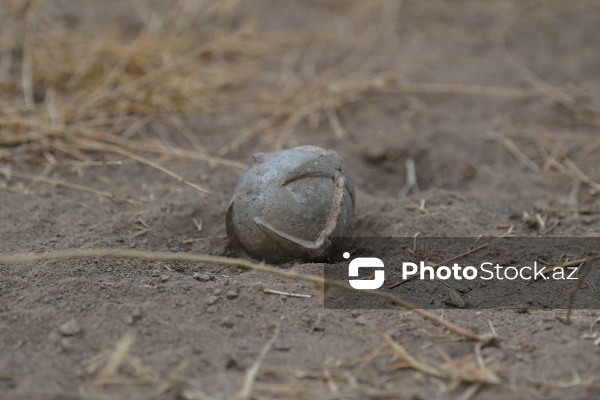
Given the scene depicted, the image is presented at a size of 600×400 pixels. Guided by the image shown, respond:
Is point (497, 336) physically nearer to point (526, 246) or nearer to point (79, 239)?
point (526, 246)

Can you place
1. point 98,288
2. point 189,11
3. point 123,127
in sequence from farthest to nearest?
point 189,11
point 123,127
point 98,288

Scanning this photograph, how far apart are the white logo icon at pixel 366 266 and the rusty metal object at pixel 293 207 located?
0.44 ft

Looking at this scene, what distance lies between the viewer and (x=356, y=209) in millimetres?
3936

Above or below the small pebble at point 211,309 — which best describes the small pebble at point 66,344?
below

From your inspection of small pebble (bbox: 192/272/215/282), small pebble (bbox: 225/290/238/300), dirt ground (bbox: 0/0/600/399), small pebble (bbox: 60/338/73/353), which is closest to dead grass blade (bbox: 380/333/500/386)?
dirt ground (bbox: 0/0/600/399)

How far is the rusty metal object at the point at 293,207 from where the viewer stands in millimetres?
3260

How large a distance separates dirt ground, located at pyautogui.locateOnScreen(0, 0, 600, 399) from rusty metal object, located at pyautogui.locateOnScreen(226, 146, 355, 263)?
0.13 metres

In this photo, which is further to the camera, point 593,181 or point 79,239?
point 593,181

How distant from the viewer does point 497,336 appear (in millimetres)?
2842

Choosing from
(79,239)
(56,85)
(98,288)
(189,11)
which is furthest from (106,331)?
(189,11)

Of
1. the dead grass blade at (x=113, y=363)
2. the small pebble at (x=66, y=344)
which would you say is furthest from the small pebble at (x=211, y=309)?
the small pebble at (x=66, y=344)

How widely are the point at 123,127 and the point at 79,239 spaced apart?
147cm

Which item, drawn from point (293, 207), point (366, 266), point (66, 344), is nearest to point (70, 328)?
point (66, 344)

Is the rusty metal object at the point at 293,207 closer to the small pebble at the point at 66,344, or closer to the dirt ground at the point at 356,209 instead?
the dirt ground at the point at 356,209
